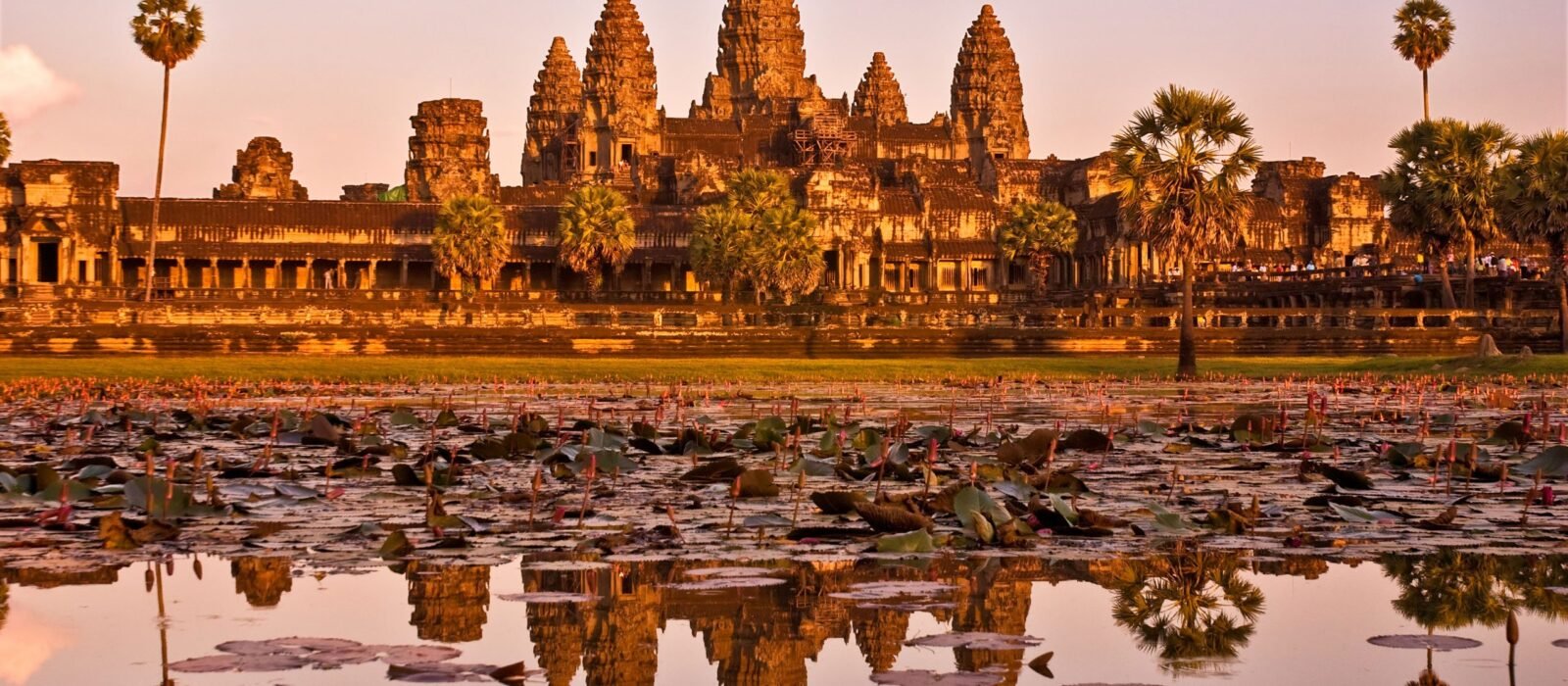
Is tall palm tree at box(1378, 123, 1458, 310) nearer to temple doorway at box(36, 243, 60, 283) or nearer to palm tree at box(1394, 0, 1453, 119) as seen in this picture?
palm tree at box(1394, 0, 1453, 119)

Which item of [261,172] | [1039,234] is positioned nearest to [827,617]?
[1039,234]

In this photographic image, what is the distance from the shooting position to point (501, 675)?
8.26 metres

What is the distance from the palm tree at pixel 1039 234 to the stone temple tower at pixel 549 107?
6598cm

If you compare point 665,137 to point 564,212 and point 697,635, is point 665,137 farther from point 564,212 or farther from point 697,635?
point 697,635

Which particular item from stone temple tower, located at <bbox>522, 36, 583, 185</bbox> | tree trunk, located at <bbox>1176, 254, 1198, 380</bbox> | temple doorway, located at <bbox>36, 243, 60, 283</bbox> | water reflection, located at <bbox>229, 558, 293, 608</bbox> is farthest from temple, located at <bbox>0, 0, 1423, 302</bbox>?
water reflection, located at <bbox>229, 558, 293, 608</bbox>

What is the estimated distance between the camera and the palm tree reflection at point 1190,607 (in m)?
9.05

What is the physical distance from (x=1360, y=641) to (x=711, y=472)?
7.87m

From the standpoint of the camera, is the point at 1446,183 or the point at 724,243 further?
the point at 724,243

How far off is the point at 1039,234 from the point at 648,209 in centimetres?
2472

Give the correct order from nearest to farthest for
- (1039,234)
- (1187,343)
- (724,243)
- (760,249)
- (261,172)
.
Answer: (1187,343), (760,249), (724,243), (1039,234), (261,172)

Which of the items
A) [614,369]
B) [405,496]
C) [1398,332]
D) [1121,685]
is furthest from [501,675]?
[1398,332]

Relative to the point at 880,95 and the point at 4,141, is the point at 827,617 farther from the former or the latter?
the point at 880,95

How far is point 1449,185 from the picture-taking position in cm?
7094

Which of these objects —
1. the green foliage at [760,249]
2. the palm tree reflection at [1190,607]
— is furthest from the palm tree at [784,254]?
the palm tree reflection at [1190,607]
